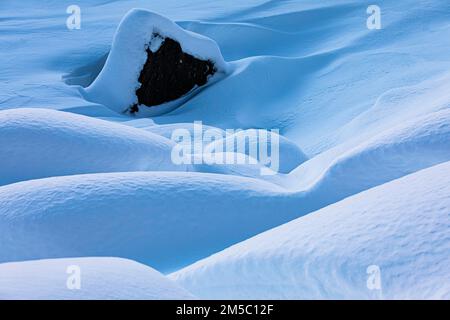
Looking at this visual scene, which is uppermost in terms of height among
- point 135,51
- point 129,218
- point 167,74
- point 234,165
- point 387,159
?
point 135,51

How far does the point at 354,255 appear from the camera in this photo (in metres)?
1.46

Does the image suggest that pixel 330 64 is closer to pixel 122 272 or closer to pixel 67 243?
pixel 67 243

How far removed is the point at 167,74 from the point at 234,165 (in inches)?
94.7

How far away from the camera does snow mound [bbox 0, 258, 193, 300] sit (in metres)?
1.33

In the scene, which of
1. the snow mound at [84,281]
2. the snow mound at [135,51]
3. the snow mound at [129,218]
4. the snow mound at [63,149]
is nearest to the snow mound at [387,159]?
the snow mound at [129,218]

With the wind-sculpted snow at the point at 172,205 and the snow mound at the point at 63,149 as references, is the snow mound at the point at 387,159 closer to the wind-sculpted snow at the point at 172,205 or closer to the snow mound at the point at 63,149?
the wind-sculpted snow at the point at 172,205

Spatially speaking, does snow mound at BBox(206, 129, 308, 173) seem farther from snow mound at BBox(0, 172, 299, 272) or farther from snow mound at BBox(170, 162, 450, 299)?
snow mound at BBox(170, 162, 450, 299)

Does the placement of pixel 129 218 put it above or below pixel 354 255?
above

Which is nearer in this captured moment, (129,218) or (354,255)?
(354,255)

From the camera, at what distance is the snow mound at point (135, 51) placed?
5.02 metres

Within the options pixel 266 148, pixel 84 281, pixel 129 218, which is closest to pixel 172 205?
pixel 129 218

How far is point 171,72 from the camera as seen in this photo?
5082mm

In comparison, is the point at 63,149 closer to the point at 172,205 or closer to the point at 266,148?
the point at 172,205

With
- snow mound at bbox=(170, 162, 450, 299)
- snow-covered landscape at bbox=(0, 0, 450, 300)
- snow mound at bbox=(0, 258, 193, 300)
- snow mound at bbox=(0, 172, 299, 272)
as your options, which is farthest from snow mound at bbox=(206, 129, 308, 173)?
snow mound at bbox=(0, 258, 193, 300)
